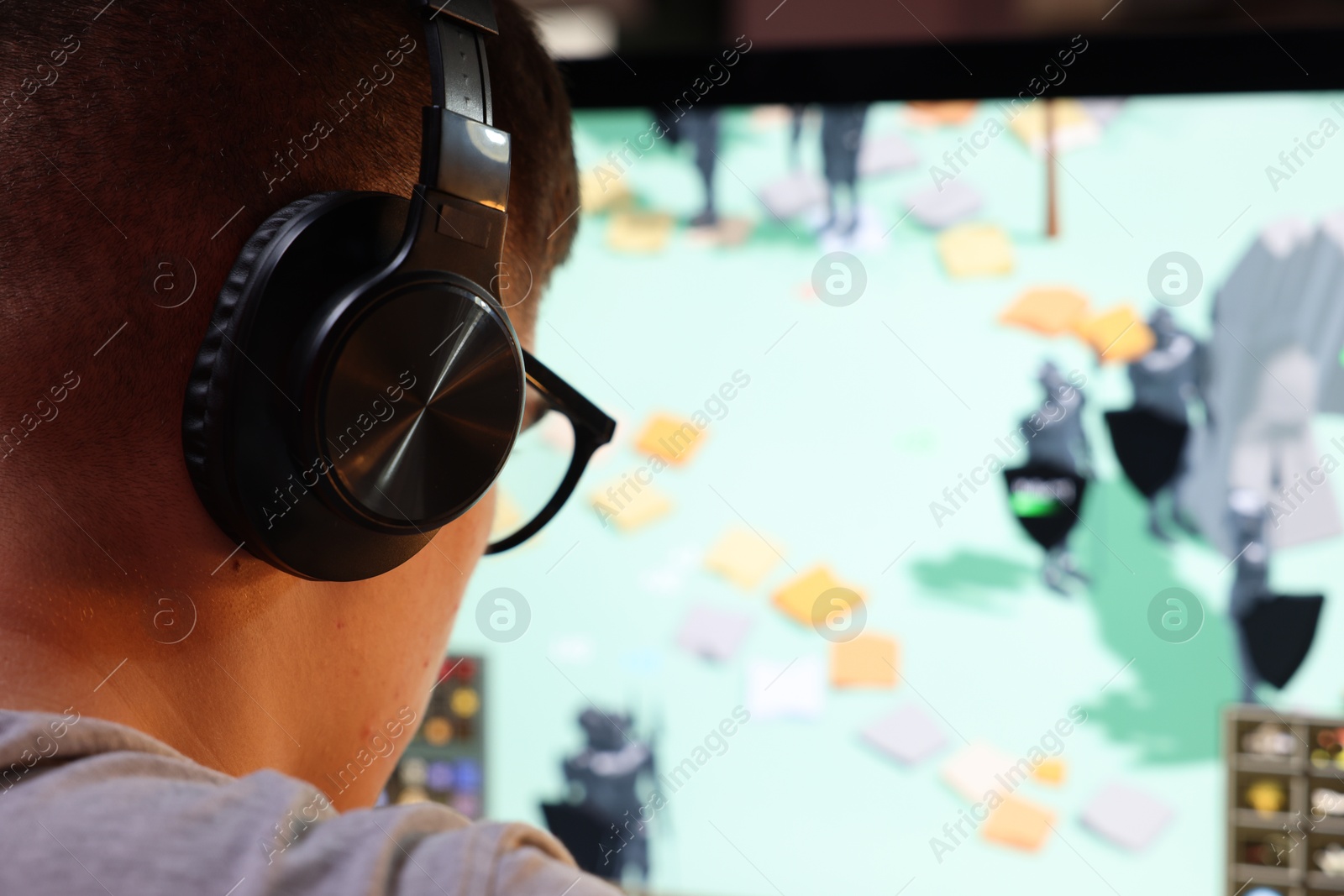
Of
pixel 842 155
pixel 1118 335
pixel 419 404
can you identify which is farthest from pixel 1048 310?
pixel 419 404

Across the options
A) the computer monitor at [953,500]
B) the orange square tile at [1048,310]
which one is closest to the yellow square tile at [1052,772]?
the computer monitor at [953,500]

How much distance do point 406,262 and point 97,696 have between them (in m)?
Result: 0.17

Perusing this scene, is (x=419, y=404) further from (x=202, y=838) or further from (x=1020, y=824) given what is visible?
(x=1020, y=824)

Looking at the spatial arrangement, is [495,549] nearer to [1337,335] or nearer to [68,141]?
[68,141]

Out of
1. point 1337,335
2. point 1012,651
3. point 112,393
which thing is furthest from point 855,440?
point 112,393

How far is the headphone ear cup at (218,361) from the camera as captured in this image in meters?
0.33

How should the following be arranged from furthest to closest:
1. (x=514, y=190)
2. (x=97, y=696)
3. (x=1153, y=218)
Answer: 1. (x=1153, y=218)
2. (x=514, y=190)
3. (x=97, y=696)

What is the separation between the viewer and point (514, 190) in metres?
0.46

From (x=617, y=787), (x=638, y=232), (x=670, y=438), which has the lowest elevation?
(x=617, y=787)

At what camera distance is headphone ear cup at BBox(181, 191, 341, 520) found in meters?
0.33

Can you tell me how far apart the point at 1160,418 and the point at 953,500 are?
0.12 metres

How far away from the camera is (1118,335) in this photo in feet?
1.87

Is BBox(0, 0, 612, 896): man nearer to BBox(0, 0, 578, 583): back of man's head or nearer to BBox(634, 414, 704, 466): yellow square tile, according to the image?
BBox(0, 0, 578, 583): back of man's head

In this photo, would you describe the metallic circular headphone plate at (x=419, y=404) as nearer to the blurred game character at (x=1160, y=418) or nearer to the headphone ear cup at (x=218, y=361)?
the headphone ear cup at (x=218, y=361)
